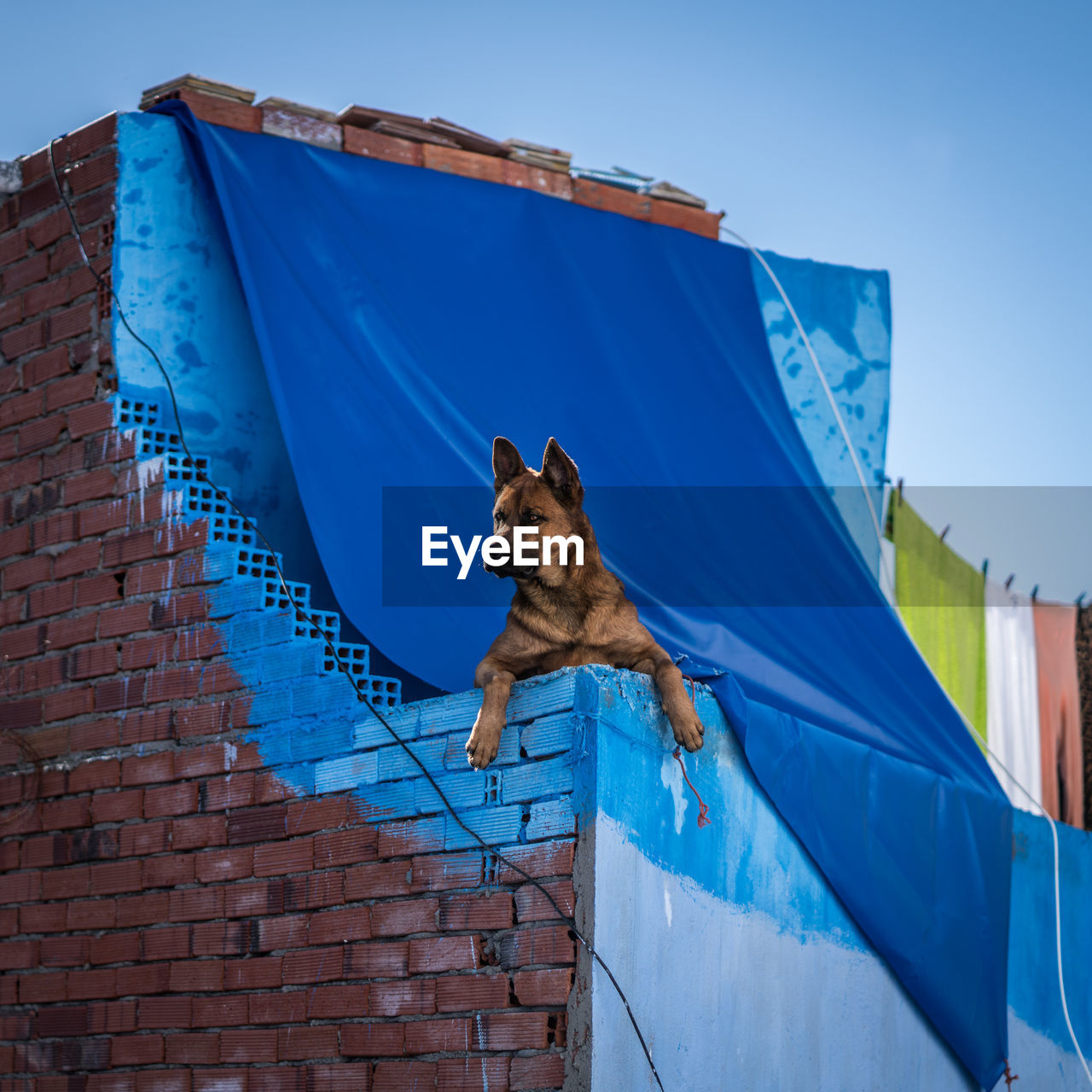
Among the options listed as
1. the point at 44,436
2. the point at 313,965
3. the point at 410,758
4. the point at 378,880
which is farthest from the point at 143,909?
the point at 44,436

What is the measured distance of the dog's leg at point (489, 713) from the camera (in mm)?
4102

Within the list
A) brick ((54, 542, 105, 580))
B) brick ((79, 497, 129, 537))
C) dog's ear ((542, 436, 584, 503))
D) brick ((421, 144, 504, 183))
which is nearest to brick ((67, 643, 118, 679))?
brick ((54, 542, 105, 580))

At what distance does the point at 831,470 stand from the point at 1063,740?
7.54ft

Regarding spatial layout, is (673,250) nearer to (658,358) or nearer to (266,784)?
(658,358)

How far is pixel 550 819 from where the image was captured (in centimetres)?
412

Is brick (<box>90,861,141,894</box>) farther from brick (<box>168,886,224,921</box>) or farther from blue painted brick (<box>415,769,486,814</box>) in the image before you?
blue painted brick (<box>415,769,486,814</box>)

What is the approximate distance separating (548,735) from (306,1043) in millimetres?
1347

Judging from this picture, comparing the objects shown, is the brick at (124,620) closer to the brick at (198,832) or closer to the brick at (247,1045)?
the brick at (198,832)

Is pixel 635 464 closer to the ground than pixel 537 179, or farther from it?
closer to the ground

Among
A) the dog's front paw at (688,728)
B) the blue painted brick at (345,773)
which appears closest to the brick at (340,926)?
the blue painted brick at (345,773)

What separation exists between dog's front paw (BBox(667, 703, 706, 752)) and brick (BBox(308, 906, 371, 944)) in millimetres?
1204

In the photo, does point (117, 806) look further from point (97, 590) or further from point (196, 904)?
point (97, 590)

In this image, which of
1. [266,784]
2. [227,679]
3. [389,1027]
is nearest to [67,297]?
[227,679]

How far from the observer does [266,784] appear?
491 cm
